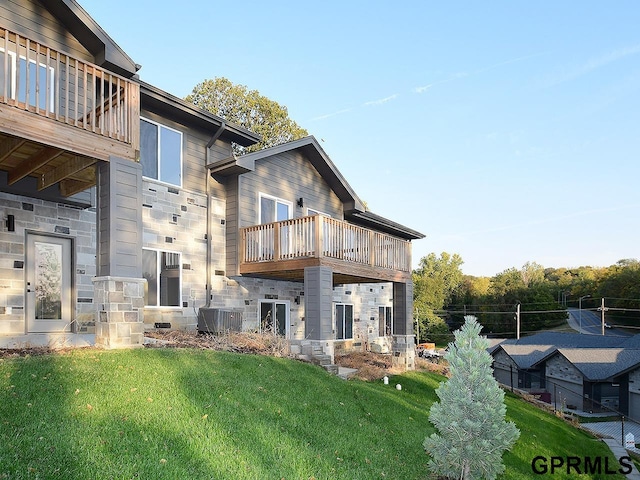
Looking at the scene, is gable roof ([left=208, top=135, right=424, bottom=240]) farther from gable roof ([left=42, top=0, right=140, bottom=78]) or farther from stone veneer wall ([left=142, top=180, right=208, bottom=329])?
gable roof ([left=42, top=0, right=140, bottom=78])

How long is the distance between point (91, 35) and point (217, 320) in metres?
6.97

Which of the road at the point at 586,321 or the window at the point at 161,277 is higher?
the window at the point at 161,277

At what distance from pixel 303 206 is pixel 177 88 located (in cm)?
1765

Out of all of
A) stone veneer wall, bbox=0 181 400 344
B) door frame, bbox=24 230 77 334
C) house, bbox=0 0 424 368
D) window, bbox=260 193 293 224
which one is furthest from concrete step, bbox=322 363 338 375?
door frame, bbox=24 230 77 334

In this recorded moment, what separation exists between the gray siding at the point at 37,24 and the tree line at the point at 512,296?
41846 millimetres

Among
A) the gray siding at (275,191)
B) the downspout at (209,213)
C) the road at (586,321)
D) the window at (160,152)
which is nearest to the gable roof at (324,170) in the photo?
the gray siding at (275,191)

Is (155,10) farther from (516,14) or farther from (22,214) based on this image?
(516,14)

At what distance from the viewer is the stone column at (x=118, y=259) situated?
7.48 metres

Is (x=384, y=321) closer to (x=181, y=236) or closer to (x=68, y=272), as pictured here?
(x=181, y=236)

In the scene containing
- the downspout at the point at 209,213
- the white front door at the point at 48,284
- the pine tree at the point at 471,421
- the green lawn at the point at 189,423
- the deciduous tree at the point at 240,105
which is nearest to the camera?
the green lawn at the point at 189,423

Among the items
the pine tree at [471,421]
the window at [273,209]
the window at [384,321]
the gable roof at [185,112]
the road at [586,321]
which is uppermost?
the gable roof at [185,112]

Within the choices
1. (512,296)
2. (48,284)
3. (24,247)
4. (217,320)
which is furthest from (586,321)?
(24,247)

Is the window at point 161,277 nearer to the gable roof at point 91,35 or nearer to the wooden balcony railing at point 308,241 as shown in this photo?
the wooden balcony railing at point 308,241

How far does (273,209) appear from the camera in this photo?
597 inches
